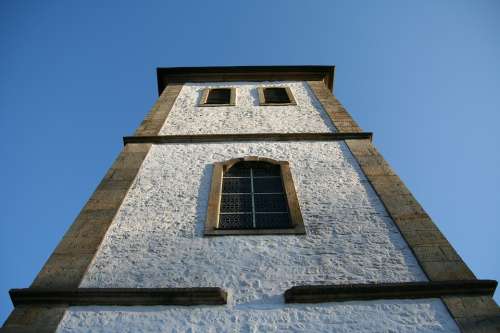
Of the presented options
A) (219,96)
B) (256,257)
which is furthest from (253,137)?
(219,96)

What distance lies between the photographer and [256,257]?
189 inches

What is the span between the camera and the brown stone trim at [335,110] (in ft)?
27.7

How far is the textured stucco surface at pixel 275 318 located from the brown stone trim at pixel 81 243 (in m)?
0.27

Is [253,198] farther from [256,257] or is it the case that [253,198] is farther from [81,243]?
[81,243]

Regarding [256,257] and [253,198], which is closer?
[256,257]

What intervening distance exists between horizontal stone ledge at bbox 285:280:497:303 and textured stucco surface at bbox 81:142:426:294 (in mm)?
227

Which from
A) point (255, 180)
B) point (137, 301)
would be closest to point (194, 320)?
point (137, 301)

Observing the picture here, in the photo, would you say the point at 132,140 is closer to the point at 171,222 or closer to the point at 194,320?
the point at 171,222

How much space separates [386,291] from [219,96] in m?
8.26

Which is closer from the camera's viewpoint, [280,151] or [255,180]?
[255,180]

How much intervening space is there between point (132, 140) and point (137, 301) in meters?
4.23

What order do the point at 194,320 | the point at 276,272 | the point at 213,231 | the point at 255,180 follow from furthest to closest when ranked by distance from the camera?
the point at 255,180
the point at 213,231
the point at 276,272
the point at 194,320

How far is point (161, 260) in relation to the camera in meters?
4.78

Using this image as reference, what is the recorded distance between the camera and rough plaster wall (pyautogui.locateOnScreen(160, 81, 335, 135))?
8.72 meters
